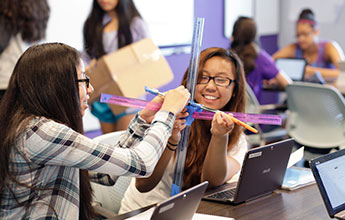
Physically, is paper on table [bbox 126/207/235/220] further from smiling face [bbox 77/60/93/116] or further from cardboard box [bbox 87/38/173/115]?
cardboard box [bbox 87/38/173/115]

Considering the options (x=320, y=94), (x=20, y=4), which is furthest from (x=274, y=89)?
(x=20, y=4)

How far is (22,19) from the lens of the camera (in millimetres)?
3061

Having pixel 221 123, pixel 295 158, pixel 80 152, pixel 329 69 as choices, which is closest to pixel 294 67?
pixel 329 69

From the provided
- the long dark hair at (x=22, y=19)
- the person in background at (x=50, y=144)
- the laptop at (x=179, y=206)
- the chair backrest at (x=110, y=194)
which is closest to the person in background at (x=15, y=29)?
the long dark hair at (x=22, y=19)

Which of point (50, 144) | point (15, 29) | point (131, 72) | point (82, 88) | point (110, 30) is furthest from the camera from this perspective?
point (110, 30)

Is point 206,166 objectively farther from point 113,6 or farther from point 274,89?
point 274,89

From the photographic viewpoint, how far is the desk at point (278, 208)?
1.69m

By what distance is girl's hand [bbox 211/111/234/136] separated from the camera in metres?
1.69

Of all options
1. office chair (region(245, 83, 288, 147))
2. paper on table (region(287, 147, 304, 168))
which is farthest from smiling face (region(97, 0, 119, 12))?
paper on table (region(287, 147, 304, 168))

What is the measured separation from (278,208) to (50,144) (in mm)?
789

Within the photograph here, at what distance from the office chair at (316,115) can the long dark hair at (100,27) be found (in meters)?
1.21

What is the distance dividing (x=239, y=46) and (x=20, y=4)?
1717 mm

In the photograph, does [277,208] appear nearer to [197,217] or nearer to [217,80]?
[197,217]

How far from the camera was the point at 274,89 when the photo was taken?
454 cm
